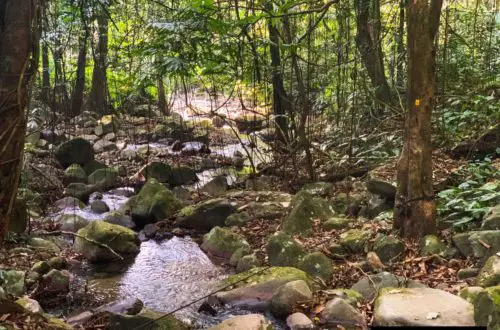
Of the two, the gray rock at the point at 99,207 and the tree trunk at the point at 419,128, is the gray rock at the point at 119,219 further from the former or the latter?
the tree trunk at the point at 419,128

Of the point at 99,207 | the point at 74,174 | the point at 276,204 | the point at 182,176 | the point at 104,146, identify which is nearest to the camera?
the point at 276,204

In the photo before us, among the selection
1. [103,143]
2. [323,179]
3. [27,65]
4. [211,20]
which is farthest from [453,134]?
[103,143]

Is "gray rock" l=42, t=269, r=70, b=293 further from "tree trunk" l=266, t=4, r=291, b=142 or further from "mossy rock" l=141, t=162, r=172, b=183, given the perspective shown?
"mossy rock" l=141, t=162, r=172, b=183

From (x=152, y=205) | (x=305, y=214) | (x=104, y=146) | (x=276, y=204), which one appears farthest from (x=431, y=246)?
(x=104, y=146)

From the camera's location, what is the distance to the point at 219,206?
651 cm

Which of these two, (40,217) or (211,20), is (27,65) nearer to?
(211,20)

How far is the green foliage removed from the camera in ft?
13.4

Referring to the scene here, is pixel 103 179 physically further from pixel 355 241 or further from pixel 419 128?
pixel 419 128

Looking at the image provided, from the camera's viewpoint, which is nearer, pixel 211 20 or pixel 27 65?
pixel 27 65

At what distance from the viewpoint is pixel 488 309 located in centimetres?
269

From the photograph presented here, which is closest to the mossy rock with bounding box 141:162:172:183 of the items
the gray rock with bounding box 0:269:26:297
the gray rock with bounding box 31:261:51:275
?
the gray rock with bounding box 31:261:51:275

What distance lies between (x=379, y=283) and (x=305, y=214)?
1.84 m

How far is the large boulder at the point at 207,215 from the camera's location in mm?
6469

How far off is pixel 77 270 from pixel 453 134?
4.41 m
